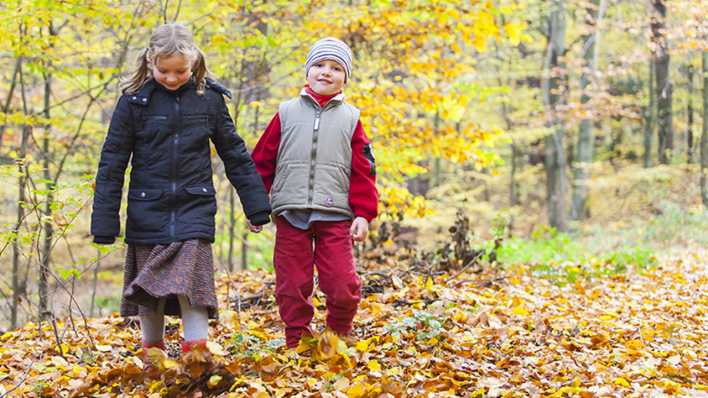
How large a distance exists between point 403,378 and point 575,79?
64.8ft

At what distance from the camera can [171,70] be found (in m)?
3.35

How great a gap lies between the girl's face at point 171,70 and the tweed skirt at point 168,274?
780 millimetres

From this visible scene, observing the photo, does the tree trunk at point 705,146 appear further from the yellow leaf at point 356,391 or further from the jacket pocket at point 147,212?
the jacket pocket at point 147,212

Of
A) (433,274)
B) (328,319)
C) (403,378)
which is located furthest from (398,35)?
(403,378)

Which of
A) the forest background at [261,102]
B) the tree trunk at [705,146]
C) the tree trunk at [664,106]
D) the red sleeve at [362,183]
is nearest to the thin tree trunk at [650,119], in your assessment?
the tree trunk at [664,106]

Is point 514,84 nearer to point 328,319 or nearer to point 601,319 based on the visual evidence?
point 601,319

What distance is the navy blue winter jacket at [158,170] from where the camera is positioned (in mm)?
3324

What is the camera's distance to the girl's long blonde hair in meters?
3.30

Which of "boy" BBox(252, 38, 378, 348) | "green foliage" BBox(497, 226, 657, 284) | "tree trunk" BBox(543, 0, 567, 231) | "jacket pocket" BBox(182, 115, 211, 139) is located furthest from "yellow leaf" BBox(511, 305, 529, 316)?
"tree trunk" BBox(543, 0, 567, 231)

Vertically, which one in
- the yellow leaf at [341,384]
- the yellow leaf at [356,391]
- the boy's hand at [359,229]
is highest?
the boy's hand at [359,229]

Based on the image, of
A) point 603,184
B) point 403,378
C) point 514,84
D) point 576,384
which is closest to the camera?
point 576,384

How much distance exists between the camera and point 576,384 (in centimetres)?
324

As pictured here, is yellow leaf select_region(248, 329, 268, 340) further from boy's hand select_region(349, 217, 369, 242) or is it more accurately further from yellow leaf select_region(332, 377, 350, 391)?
yellow leaf select_region(332, 377, 350, 391)

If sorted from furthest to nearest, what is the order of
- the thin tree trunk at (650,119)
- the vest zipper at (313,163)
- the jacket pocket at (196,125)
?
the thin tree trunk at (650,119) < the vest zipper at (313,163) < the jacket pocket at (196,125)
